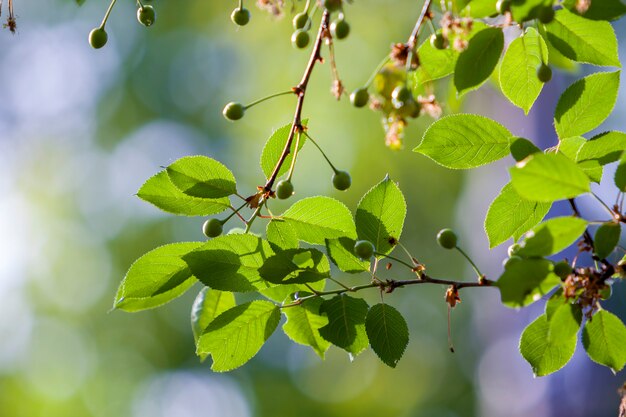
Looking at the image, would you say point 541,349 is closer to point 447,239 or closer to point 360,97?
point 447,239

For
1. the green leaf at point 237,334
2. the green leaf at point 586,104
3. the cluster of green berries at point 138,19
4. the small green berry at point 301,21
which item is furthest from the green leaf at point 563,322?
the cluster of green berries at point 138,19

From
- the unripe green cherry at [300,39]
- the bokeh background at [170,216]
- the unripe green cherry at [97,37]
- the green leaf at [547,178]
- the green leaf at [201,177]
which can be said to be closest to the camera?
the green leaf at [547,178]

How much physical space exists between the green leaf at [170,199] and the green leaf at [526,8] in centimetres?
45

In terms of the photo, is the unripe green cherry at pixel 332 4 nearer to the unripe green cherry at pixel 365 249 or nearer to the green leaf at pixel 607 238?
the unripe green cherry at pixel 365 249

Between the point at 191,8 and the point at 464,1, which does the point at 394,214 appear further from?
the point at 191,8

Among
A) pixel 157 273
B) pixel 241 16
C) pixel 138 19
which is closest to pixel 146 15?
pixel 138 19

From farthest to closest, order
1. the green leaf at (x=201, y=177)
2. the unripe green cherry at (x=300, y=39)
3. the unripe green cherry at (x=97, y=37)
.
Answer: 1. the unripe green cherry at (x=97, y=37)
2. the unripe green cherry at (x=300, y=39)
3. the green leaf at (x=201, y=177)

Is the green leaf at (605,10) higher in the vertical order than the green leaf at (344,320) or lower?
higher

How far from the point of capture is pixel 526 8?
0.80 m

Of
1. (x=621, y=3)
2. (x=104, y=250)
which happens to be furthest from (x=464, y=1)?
(x=104, y=250)

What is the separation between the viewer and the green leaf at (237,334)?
98 cm

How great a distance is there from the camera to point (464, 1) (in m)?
0.92

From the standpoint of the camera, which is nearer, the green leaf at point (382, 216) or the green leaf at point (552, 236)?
the green leaf at point (552, 236)

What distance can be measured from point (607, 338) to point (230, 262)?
0.46 metres
